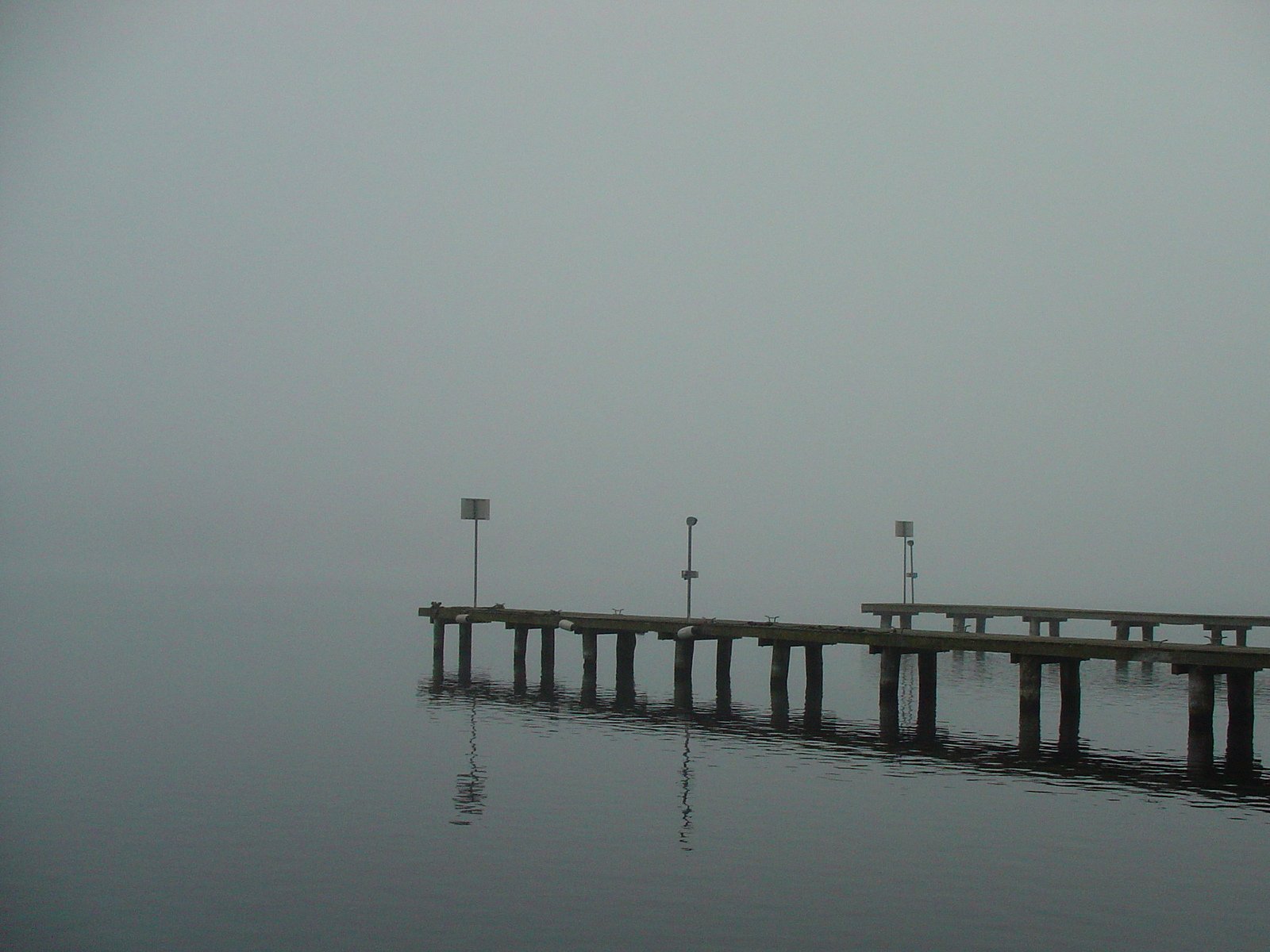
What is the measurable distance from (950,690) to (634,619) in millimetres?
11322

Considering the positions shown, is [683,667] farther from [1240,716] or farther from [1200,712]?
[1240,716]

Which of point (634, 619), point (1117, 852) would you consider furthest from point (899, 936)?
point (634, 619)

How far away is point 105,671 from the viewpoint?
50.6m

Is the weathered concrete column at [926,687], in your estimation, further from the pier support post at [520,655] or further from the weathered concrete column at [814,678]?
the pier support post at [520,655]

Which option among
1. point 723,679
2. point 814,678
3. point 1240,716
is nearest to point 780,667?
point 814,678

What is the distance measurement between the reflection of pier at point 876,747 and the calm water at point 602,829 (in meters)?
0.14

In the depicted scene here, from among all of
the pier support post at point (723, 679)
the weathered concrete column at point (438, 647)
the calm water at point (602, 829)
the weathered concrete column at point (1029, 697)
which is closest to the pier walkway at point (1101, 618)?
the calm water at point (602, 829)

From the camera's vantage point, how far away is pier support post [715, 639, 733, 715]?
36.6 meters

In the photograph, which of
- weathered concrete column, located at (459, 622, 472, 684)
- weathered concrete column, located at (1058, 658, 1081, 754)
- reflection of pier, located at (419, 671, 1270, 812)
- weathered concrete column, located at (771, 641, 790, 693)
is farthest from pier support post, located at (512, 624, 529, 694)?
weathered concrete column, located at (1058, 658, 1081, 754)

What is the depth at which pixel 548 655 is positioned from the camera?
144 ft

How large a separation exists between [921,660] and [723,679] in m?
7.52

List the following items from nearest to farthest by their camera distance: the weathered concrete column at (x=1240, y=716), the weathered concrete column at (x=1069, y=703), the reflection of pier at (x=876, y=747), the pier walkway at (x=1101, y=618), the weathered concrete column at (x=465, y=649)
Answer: the reflection of pier at (x=876, y=747), the weathered concrete column at (x=1240, y=716), the weathered concrete column at (x=1069, y=703), the weathered concrete column at (x=465, y=649), the pier walkway at (x=1101, y=618)

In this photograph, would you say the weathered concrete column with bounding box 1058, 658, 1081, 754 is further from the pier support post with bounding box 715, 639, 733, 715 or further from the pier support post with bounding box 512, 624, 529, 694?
the pier support post with bounding box 512, 624, 529, 694

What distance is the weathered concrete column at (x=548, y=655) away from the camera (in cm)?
4288
